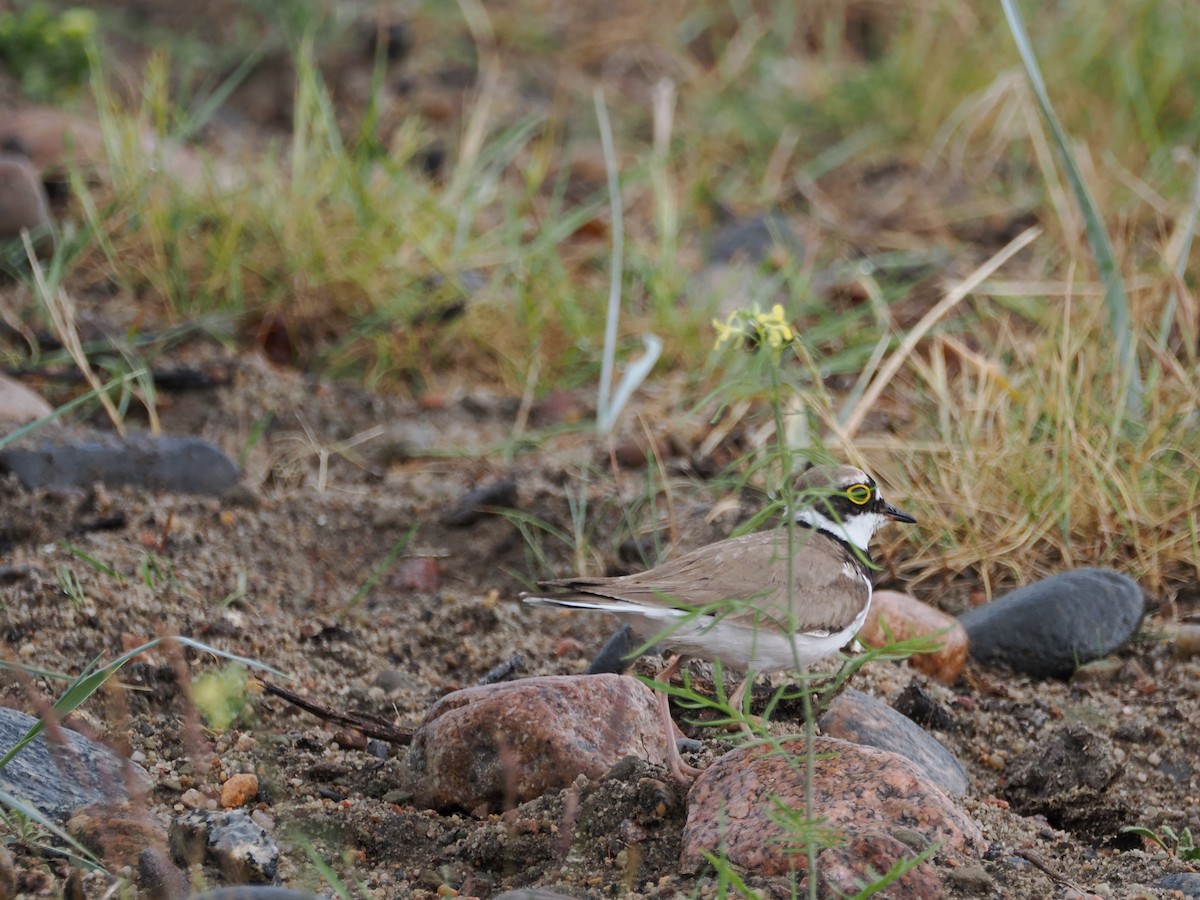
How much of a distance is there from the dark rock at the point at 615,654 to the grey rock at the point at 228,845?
106 centimetres

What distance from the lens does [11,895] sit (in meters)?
2.32

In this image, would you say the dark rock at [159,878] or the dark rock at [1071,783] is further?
the dark rock at [1071,783]

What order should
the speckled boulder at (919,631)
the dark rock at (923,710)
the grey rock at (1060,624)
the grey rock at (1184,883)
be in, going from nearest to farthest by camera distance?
the grey rock at (1184,883) → the dark rock at (923,710) → the speckled boulder at (919,631) → the grey rock at (1060,624)

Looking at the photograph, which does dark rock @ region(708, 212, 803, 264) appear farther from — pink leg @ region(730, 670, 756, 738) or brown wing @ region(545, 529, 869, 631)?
pink leg @ region(730, 670, 756, 738)

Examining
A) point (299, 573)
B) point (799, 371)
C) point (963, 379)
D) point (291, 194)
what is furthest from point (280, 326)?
point (963, 379)

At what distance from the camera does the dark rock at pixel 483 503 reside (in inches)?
176

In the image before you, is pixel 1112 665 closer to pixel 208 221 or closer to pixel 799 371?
pixel 799 371

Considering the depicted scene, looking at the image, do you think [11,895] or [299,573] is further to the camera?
[299,573]

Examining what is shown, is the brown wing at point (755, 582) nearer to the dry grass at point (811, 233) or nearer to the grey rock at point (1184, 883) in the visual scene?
the dry grass at point (811, 233)

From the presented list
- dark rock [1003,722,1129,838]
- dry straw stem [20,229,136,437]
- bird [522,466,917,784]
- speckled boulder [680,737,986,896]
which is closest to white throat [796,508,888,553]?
bird [522,466,917,784]

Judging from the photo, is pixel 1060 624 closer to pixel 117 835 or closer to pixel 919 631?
pixel 919 631

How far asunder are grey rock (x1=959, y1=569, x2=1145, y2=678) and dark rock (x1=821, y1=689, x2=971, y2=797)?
2.20 feet

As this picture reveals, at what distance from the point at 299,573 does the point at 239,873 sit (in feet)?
5.93

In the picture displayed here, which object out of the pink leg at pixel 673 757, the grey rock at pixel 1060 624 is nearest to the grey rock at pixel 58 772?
the pink leg at pixel 673 757
